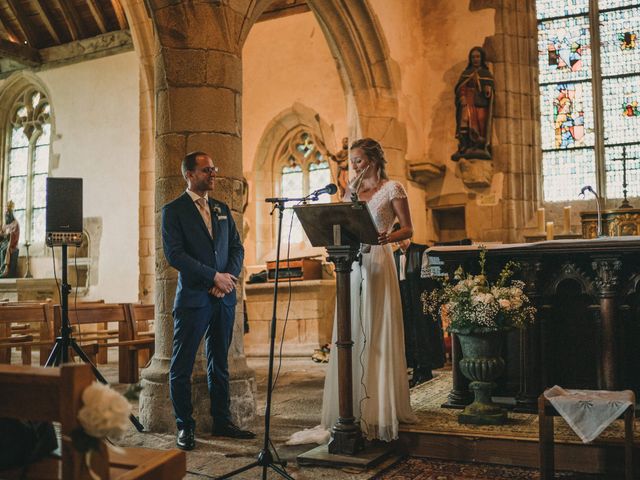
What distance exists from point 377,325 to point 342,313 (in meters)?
0.31

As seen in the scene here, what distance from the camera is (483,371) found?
4.06 m

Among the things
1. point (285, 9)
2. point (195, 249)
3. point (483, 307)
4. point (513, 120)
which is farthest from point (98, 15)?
A: point (483, 307)

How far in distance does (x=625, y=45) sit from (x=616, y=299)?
633 cm

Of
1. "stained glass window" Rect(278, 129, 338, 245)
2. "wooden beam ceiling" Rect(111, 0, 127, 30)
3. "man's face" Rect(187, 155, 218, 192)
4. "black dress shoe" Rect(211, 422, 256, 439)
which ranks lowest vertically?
"black dress shoe" Rect(211, 422, 256, 439)

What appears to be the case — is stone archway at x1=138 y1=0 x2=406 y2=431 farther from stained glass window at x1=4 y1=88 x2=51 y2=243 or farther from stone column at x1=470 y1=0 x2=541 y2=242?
stained glass window at x1=4 y1=88 x2=51 y2=243

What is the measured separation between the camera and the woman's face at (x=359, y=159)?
3.98m

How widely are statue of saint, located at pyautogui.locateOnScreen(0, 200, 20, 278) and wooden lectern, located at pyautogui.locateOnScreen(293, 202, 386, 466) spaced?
36.0ft

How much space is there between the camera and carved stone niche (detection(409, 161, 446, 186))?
924 cm

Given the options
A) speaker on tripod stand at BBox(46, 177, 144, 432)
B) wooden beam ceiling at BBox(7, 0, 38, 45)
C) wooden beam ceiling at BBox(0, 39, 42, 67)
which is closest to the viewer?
speaker on tripod stand at BBox(46, 177, 144, 432)

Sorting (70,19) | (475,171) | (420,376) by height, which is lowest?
(420,376)

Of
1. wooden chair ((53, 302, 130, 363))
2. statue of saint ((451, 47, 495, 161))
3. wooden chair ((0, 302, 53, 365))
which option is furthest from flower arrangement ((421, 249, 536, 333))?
statue of saint ((451, 47, 495, 161))

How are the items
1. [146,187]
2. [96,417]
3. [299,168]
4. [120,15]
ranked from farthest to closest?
[120,15]
[299,168]
[146,187]
[96,417]

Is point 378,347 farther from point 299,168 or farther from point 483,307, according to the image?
point 299,168

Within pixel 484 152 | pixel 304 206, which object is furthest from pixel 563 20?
pixel 304 206
